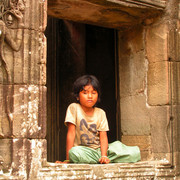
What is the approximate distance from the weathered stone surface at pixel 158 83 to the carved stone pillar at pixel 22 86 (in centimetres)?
160

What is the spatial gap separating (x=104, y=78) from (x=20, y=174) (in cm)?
289

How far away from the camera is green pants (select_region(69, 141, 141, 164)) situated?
167 inches

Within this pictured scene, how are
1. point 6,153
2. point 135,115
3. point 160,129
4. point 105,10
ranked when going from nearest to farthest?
point 6,153
point 105,10
point 160,129
point 135,115

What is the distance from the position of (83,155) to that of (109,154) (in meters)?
0.42

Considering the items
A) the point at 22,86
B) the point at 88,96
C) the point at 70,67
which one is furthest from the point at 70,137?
the point at 70,67

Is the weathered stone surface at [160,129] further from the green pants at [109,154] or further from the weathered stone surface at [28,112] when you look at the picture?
the weathered stone surface at [28,112]

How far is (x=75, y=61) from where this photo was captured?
6520mm

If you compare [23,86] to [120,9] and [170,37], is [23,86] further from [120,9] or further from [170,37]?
[170,37]

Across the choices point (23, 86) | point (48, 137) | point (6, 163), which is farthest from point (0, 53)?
point (48, 137)

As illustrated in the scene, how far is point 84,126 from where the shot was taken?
14.9 ft

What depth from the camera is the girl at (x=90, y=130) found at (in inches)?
175

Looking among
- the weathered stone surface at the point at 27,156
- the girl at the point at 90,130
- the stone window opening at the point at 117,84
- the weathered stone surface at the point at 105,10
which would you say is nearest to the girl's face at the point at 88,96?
the girl at the point at 90,130

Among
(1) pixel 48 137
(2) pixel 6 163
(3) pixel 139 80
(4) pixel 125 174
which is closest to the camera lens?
(2) pixel 6 163

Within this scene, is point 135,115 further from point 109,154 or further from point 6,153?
point 6,153
